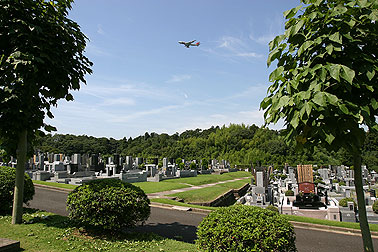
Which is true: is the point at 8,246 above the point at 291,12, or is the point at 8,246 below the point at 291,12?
below

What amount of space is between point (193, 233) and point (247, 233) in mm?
4339

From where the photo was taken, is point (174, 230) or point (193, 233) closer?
point (193, 233)

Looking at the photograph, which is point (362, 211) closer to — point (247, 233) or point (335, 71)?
point (247, 233)

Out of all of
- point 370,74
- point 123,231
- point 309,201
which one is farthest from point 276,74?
point 309,201

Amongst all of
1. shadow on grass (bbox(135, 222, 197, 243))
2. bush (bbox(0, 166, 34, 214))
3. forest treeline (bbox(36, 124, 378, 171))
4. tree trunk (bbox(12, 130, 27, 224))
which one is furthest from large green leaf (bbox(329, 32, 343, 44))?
forest treeline (bbox(36, 124, 378, 171))

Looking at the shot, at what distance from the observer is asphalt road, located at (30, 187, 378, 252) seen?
7.37m

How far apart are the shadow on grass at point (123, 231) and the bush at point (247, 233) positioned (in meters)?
2.67

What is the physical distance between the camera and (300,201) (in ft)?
50.0

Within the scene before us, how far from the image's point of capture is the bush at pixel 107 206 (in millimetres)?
6402

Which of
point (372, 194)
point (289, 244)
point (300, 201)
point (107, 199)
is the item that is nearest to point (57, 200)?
point (107, 199)

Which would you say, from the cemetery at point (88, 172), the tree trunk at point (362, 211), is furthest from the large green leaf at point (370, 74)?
the cemetery at point (88, 172)

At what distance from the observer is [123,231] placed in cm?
780

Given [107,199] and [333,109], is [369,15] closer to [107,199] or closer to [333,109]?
[333,109]

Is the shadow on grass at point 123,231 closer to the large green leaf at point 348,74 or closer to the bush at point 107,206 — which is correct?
the bush at point 107,206
